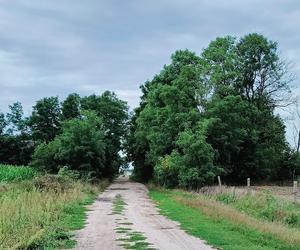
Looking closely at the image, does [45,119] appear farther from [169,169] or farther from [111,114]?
[169,169]

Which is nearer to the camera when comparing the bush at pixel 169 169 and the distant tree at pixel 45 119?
the bush at pixel 169 169

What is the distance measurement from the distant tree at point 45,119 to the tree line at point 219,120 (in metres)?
33.9

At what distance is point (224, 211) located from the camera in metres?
22.6

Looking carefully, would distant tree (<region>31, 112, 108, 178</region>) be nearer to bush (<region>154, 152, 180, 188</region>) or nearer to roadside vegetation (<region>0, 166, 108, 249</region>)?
bush (<region>154, 152, 180, 188</region>)

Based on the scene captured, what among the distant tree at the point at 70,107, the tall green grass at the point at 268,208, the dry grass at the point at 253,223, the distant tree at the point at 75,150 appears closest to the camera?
the dry grass at the point at 253,223

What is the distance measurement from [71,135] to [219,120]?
14.5 metres

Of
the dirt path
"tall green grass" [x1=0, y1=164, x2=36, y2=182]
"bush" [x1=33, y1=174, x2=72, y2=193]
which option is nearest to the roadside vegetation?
the dirt path

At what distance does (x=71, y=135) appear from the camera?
157 feet

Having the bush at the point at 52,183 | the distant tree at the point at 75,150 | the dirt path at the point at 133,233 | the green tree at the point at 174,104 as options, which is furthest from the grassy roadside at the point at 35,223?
the green tree at the point at 174,104

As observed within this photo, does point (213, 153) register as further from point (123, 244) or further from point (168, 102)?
point (123, 244)

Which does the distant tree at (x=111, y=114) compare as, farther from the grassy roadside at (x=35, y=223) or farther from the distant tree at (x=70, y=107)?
the grassy roadside at (x=35, y=223)

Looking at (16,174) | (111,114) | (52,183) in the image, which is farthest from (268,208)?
(111,114)

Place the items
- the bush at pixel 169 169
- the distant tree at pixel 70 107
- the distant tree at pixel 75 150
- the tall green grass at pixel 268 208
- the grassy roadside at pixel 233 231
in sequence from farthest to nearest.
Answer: the distant tree at pixel 70 107, the distant tree at pixel 75 150, the bush at pixel 169 169, the tall green grass at pixel 268 208, the grassy roadside at pixel 233 231

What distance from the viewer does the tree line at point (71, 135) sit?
158 ft
